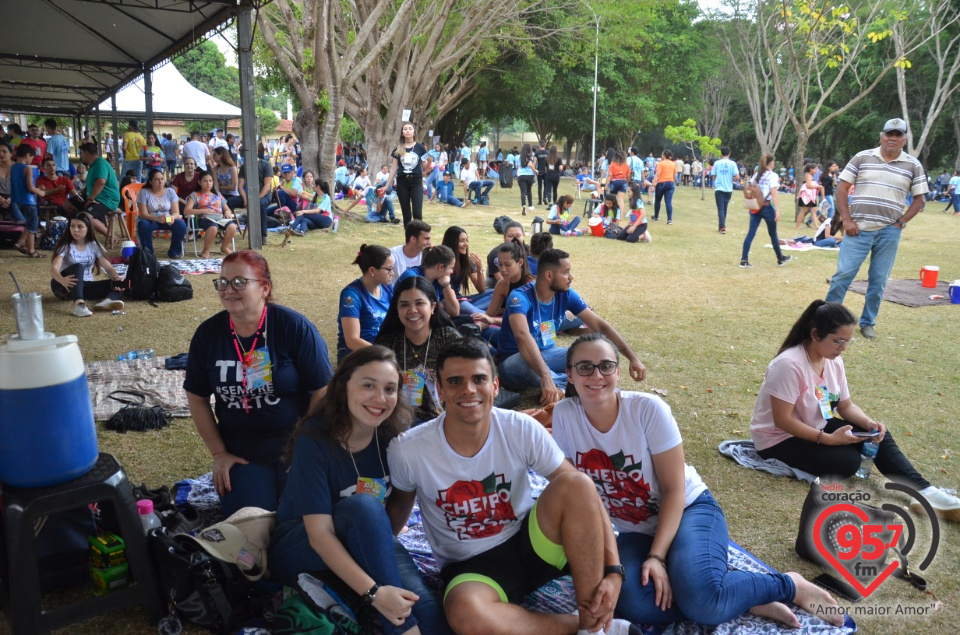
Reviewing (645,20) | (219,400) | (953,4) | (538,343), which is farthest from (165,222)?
(953,4)

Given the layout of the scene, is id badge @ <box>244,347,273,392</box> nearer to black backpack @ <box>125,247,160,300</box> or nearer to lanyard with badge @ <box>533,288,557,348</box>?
lanyard with badge @ <box>533,288,557,348</box>

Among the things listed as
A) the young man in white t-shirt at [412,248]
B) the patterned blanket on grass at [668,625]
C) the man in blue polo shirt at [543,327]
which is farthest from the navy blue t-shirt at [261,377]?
the young man in white t-shirt at [412,248]

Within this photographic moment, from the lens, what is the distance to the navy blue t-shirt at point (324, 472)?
2730 millimetres

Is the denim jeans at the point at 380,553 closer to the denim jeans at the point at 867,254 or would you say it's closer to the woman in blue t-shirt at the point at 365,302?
the woman in blue t-shirt at the point at 365,302

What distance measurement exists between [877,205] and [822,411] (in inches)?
153

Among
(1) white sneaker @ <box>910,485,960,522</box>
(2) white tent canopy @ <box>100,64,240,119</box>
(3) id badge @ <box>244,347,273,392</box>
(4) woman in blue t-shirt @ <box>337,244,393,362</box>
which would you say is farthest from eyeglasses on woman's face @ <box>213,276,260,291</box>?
(2) white tent canopy @ <box>100,64,240,119</box>

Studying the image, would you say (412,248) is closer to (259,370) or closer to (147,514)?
(259,370)

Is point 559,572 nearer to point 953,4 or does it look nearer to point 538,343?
point 538,343

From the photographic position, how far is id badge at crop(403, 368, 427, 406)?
4422mm

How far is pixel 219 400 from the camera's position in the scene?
3.50m

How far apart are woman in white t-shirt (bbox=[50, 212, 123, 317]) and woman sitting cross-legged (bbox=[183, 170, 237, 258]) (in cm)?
302

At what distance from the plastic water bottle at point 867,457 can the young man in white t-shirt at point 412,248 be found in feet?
12.0

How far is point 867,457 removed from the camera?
4066 mm

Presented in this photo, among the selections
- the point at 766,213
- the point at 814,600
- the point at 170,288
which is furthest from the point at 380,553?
the point at 766,213
